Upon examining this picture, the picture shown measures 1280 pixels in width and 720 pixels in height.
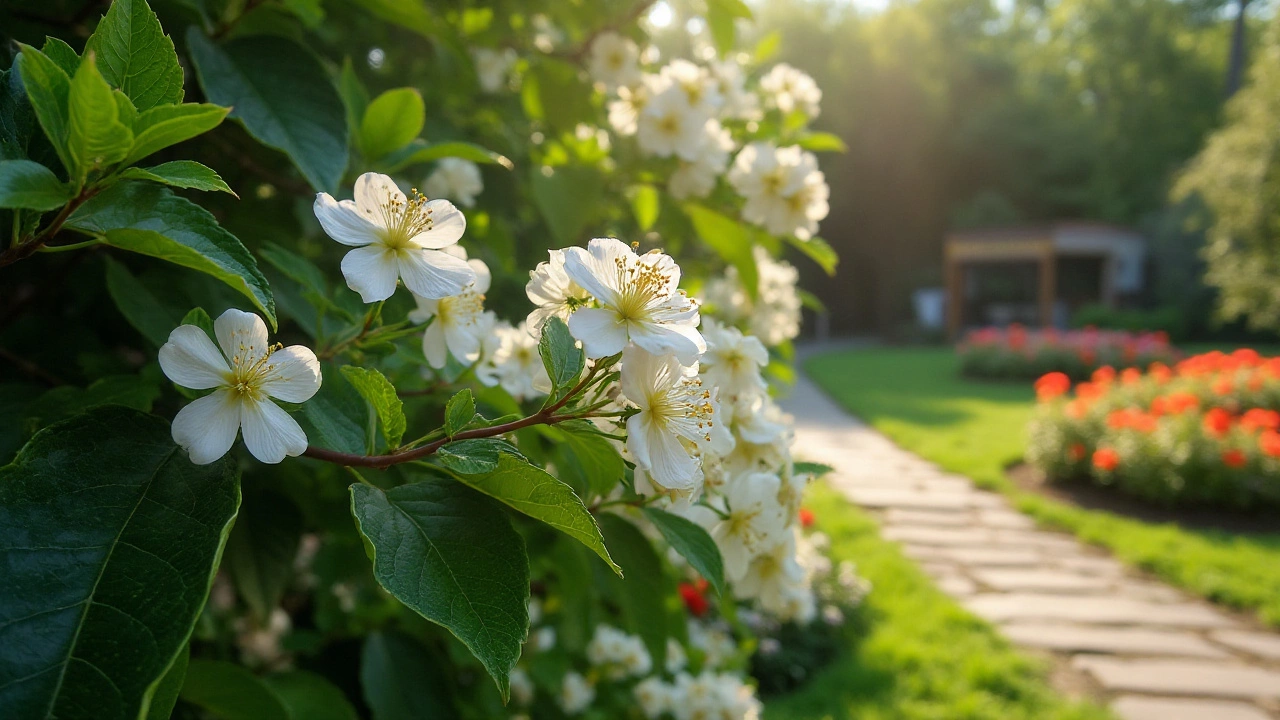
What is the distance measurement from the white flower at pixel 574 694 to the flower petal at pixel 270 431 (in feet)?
5.75

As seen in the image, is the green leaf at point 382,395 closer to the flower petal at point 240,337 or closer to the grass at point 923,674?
the flower petal at point 240,337

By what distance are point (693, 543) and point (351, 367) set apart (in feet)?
1.12

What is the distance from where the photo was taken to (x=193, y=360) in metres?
0.60

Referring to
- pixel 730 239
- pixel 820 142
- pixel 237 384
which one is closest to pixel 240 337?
pixel 237 384

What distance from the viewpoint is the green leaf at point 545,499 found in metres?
A: 0.57

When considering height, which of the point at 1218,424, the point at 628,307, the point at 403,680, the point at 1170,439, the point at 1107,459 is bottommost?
the point at 1107,459

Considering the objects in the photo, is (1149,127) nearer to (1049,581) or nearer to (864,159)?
(864,159)

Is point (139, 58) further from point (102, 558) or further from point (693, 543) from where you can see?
point (693, 543)

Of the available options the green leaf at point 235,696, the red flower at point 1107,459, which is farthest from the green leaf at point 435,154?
the red flower at point 1107,459

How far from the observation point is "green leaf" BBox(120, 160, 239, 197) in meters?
0.54

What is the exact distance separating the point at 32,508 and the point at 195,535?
10 cm

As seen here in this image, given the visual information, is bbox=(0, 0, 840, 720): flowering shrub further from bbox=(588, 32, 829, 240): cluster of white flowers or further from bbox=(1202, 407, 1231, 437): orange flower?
bbox=(1202, 407, 1231, 437): orange flower

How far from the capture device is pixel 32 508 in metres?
0.53

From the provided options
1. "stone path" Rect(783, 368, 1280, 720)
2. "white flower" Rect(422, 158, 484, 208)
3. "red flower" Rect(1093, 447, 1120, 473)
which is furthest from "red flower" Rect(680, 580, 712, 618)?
"red flower" Rect(1093, 447, 1120, 473)
